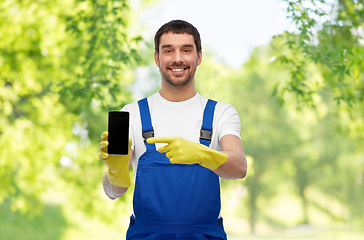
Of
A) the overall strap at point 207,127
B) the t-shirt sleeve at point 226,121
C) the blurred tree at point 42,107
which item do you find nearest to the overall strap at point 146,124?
the overall strap at point 207,127

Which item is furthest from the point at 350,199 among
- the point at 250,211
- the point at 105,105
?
the point at 105,105

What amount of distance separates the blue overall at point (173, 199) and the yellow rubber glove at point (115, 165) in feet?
0.27

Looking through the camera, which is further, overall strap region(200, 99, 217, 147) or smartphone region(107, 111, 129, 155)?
overall strap region(200, 99, 217, 147)

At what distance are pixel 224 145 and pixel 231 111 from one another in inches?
8.9

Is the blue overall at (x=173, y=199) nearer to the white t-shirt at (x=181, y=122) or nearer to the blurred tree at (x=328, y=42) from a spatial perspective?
the white t-shirt at (x=181, y=122)

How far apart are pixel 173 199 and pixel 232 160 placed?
372mm

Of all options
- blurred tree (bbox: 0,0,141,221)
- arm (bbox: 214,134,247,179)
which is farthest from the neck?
blurred tree (bbox: 0,0,141,221)

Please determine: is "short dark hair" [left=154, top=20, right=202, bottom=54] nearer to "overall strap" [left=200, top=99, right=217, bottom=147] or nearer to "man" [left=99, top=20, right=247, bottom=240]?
"man" [left=99, top=20, right=247, bottom=240]

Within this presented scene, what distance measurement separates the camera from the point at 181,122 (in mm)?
2000

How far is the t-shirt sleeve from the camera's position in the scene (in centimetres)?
193

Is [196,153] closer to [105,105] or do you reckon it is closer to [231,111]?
[231,111]

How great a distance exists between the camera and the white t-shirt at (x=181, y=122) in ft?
6.42

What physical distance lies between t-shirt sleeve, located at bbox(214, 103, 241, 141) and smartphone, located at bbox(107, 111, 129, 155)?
536 mm

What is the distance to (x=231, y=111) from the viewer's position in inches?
78.9
